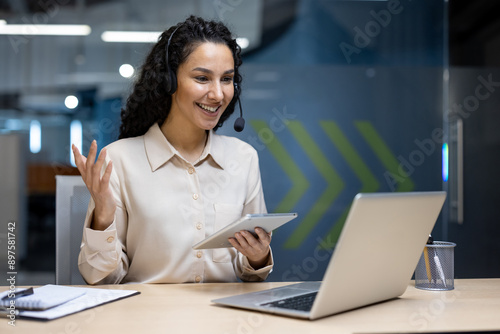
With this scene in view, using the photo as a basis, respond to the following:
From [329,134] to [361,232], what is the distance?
2576 millimetres

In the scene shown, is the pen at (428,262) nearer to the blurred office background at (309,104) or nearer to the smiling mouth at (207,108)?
the smiling mouth at (207,108)

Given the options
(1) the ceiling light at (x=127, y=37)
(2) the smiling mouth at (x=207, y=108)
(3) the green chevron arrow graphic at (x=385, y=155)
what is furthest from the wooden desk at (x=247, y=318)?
(1) the ceiling light at (x=127, y=37)

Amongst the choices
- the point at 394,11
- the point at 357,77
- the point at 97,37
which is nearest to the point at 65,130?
the point at 97,37

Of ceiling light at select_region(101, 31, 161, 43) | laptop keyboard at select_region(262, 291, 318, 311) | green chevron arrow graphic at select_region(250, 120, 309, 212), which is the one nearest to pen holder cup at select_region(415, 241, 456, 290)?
laptop keyboard at select_region(262, 291, 318, 311)

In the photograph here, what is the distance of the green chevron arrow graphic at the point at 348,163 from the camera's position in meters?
3.58

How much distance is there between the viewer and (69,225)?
66.3 inches

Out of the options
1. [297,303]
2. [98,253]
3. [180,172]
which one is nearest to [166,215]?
[180,172]

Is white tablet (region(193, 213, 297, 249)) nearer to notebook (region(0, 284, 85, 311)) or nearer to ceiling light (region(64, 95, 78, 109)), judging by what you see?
notebook (region(0, 284, 85, 311))

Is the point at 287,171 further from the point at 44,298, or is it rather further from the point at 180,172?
the point at 44,298

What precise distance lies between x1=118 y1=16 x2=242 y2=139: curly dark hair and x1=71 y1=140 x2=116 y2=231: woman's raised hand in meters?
0.53

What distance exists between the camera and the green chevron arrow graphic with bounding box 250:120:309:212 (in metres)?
3.48

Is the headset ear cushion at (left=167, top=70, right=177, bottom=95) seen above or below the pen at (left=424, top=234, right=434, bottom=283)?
above

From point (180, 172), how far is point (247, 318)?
83 cm

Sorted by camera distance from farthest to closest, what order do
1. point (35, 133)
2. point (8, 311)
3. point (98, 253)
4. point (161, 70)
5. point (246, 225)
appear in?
1. point (35, 133)
2. point (161, 70)
3. point (98, 253)
4. point (246, 225)
5. point (8, 311)
